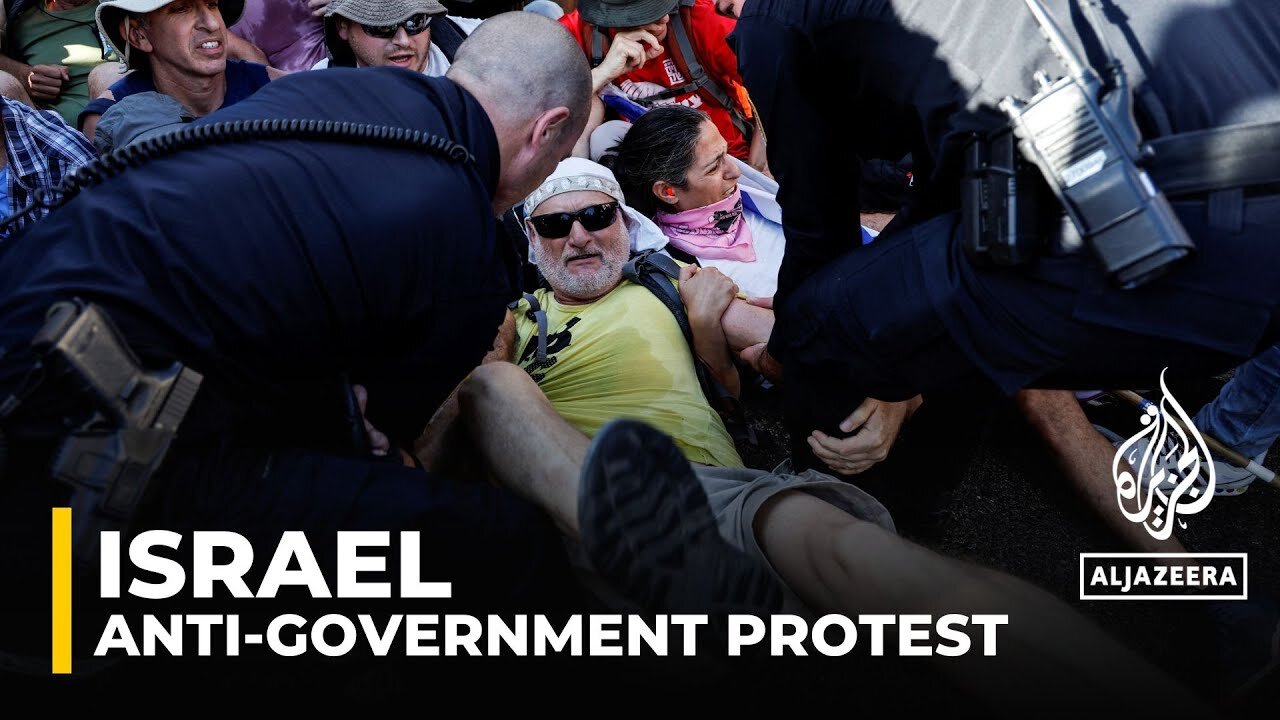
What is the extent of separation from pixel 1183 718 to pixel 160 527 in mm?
1647

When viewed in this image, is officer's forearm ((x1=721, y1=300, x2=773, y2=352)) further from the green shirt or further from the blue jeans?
the green shirt

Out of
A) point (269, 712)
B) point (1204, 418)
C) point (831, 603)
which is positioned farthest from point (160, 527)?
point (1204, 418)

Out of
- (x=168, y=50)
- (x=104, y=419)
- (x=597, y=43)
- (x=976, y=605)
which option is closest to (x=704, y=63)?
(x=597, y=43)

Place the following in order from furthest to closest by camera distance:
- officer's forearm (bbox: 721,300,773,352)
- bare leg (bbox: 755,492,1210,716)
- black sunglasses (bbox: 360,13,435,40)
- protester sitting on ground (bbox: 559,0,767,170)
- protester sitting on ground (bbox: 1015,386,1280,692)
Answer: protester sitting on ground (bbox: 559,0,767,170) < black sunglasses (bbox: 360,13,435,40) < officer's forearm (bbox: 721,300,773,352) < protester sitting on ground (bbox: 1015,386,1280,692) < bare leg (bbox: 755,492,1210,716)

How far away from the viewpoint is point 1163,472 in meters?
2.98

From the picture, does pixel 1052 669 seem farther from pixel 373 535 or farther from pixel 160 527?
pixel 160 527

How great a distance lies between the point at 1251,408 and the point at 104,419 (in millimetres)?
3286

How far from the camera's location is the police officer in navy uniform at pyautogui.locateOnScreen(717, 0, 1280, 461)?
1500mm

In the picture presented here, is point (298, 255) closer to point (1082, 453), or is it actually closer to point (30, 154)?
point (30, 154)

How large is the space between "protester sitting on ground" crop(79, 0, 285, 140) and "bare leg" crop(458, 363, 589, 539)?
157 cm

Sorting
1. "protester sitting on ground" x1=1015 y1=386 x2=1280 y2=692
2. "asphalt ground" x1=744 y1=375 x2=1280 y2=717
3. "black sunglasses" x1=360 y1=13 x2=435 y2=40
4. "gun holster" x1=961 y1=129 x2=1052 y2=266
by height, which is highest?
"gun holster" x1=961 y1=129 x2=1052 y2=266

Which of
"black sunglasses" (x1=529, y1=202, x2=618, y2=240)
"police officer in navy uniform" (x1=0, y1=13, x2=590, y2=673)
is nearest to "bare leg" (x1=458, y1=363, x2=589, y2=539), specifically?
"police officer in navy uniform" (x1=0, y1=13, x2=590, y2=673)

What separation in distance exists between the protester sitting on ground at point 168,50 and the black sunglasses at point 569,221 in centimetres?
123

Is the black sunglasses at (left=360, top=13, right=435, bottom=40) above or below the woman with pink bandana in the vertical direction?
above
